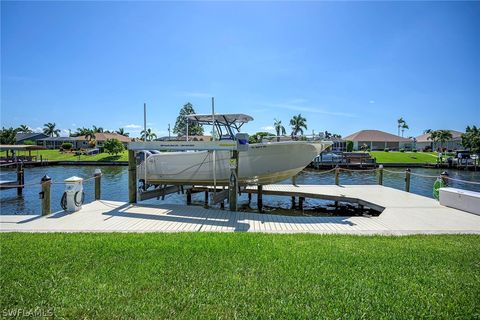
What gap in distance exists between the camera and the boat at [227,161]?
11.5m

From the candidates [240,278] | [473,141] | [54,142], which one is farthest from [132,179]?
[54,142]

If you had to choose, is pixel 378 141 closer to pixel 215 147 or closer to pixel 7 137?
pixel 215 147

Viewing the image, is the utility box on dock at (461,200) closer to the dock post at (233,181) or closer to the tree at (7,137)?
the dock post at (233,181)

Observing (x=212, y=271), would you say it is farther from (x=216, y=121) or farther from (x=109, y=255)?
(x=216, y=121)

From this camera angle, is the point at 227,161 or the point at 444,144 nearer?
the point at 227,161

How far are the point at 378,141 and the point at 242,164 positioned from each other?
81.6 metres

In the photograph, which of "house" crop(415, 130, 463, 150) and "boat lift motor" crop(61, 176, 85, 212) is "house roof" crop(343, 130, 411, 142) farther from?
"boat lift motor" crop(61, 176, 85, 212)

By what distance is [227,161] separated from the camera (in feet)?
38.3

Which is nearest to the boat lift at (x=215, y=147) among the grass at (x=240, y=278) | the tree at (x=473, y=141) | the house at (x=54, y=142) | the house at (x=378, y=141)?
the grass at (x=240, y=278)

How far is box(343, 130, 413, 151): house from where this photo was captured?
3263 inches

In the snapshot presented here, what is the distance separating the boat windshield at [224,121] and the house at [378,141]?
250ft

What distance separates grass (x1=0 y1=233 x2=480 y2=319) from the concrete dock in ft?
5.02

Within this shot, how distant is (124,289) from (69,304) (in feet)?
1.87

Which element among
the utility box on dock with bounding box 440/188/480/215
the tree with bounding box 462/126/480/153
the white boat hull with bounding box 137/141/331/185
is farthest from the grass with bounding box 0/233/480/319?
the tree with bounding box 462/126/480/153
